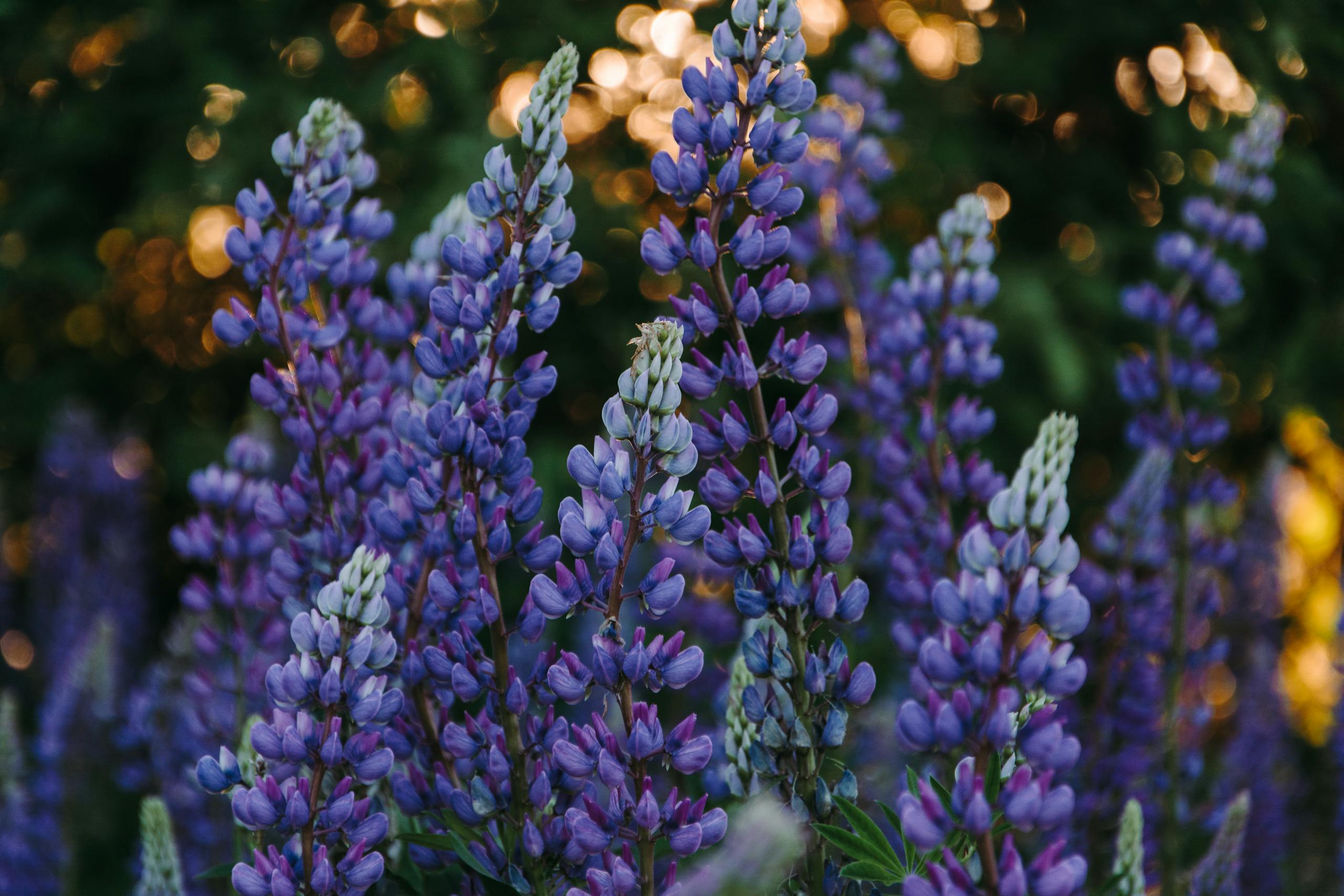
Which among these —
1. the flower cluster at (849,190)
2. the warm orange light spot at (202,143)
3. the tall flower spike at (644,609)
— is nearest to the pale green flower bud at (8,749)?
the tall flower spike at (644,609)

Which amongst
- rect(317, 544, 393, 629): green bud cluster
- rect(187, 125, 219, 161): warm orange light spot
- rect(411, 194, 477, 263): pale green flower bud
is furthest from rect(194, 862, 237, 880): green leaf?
rect(187, 125, 219, 161): warm orange light spot

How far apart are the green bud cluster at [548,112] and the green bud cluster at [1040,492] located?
0.52 m

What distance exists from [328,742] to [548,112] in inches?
23.5

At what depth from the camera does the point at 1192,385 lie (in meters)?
1.73

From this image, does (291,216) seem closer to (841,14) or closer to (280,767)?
(280,767)

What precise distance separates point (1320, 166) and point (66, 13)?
400 centimetres

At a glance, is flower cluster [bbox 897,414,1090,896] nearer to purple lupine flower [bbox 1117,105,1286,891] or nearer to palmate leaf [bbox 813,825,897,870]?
palmate leaf [bbox 813,825,897,870]

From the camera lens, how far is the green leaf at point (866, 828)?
2.85 feet

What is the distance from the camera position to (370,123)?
3.24m

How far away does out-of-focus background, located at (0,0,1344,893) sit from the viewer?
2982 mm

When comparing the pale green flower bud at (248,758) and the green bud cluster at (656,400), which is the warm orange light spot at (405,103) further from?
the green bud cluster at (656,400)

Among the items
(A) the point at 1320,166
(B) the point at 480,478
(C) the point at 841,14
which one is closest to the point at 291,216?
(B) the point at 480,478

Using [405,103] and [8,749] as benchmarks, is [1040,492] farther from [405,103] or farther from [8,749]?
[405,103]

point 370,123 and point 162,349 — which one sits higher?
point 370,123
